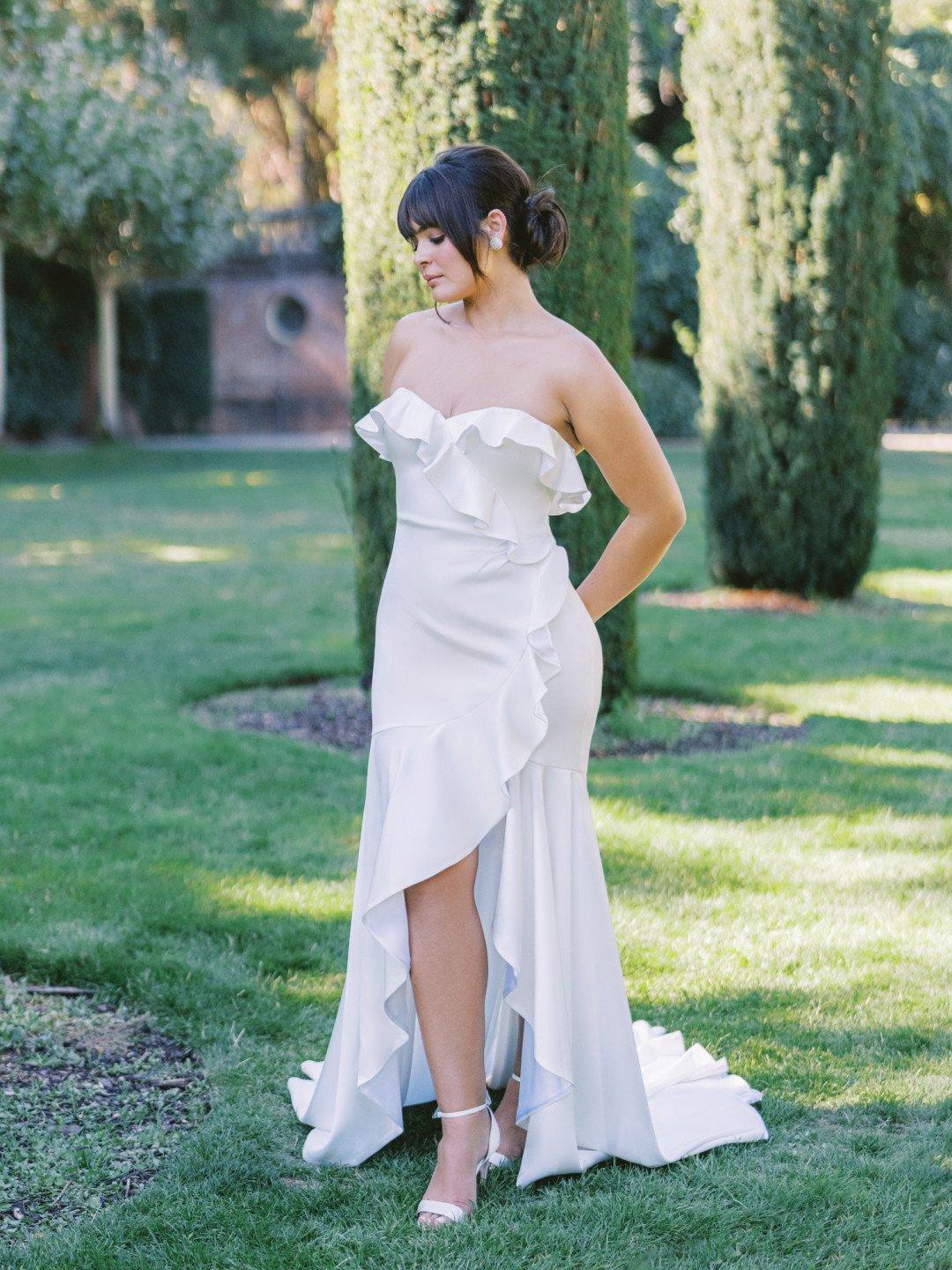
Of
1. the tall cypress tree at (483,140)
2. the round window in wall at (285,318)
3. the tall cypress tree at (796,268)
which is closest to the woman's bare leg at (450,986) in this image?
the tall cypress tree at (483,140)

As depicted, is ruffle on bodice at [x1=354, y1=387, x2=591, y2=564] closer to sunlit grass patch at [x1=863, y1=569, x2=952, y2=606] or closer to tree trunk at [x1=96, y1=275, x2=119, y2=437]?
sunlit grass patch at [x1=863, y1=569, x2=952, y2=606]

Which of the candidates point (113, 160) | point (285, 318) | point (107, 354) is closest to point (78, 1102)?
point (113, 160)

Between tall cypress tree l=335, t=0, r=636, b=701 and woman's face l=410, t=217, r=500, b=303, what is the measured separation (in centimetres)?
348

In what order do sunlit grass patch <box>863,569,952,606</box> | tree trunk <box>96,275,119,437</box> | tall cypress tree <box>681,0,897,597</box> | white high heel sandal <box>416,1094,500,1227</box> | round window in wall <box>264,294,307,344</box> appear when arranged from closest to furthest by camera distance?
white high heel sandal <box>416,1094,500,1227</box> < tall cypress tree <box>681,0,897,597</box> < sunlit grass patch <box>863,569,952,606</box> < tree trunk <box>96,275,119,437</box> < round window in wall <box>264,294,307,344</box>

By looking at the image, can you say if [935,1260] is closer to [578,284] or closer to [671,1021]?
[671,1021]

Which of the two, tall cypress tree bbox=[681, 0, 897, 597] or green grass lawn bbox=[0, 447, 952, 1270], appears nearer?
green grass lawn bbox=[0, 447, 952, 1270]

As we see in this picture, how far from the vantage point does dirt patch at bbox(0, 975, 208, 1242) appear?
9.45 feet

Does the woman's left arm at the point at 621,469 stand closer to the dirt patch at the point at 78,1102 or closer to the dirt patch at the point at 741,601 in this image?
the dirt patch at the point at 78,1102

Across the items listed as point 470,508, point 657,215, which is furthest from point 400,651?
point 657,215

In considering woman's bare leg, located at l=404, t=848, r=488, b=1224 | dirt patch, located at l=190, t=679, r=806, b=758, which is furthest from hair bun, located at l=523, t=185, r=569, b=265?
dirt patch, located at l=190, t=679, r=806, b=758

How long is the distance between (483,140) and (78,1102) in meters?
4.25

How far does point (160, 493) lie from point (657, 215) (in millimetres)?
11476

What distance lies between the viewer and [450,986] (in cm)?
283

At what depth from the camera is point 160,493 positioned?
1942 cm
